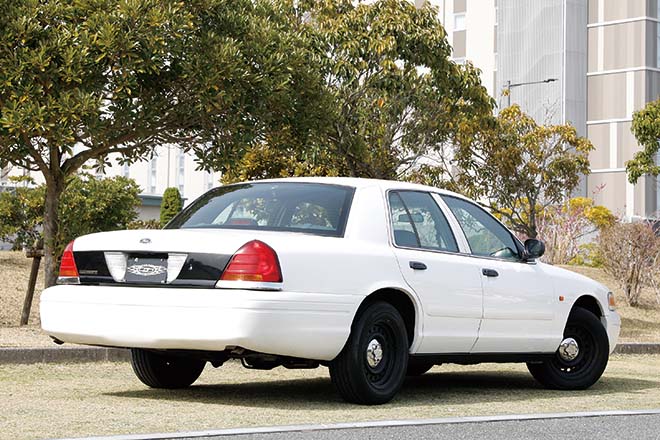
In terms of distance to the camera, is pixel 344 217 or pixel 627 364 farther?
pixel 627 364

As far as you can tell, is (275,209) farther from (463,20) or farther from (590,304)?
(463,20)

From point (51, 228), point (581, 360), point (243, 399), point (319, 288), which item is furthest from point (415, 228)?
point (51, 228)

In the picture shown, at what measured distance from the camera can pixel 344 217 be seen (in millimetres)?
9016

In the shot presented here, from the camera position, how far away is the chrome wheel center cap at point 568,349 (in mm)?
10797

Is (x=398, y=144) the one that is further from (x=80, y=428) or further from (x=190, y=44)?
(x=80, y=428)

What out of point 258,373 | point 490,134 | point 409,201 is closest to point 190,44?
point 258,373

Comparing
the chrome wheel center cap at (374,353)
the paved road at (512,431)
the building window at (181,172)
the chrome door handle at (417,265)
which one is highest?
the building window at (181,172)

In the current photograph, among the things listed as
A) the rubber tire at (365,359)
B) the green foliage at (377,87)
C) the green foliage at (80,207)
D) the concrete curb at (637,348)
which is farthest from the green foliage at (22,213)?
the rubber tire at (365,359)

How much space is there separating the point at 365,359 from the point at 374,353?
13cm

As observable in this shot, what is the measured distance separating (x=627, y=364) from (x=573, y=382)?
3766mm

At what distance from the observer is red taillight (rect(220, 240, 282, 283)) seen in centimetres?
813

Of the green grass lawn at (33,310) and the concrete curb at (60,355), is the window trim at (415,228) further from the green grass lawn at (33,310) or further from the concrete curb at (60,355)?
the green grass lawn at (33,310)

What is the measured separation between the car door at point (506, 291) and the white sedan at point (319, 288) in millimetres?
12

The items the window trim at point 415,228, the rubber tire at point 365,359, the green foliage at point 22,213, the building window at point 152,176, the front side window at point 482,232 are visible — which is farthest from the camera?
the building window at point 152,176
